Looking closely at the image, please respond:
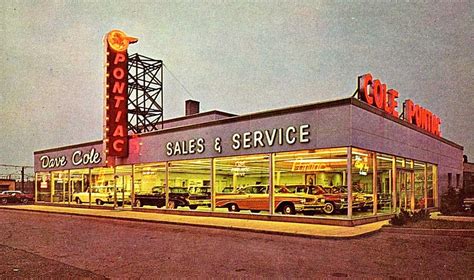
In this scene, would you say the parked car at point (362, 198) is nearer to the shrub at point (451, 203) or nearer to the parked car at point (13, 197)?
the shrub at point (451, 203)

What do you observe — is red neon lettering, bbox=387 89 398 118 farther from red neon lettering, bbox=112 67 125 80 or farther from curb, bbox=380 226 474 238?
red neon lettering, bbox=112 67 125 80

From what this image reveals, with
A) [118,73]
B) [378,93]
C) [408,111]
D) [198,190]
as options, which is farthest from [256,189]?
[118,73]

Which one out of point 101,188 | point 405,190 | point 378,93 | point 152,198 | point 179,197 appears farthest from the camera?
point 101,188

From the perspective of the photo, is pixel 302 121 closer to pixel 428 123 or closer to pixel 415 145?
pixel 415 145

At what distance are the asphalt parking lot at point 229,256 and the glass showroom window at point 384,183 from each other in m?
6.23

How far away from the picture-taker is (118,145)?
30.7 m

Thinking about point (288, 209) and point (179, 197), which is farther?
point (179, 197)

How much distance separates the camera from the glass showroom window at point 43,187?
42.2 m

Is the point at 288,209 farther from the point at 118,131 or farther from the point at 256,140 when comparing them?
the point at 118,131

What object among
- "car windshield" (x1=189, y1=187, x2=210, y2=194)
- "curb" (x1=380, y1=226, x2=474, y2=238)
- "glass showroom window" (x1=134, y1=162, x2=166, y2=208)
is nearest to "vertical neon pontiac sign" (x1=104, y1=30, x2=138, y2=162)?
"glass showroom window" (x1=134, y1=162, x2=166, y2=208)

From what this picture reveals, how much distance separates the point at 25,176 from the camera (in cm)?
6812

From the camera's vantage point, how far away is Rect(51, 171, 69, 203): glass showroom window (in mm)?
39375

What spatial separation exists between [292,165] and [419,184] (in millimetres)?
8679

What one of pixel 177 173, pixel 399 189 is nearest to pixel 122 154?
pixel 177 173
